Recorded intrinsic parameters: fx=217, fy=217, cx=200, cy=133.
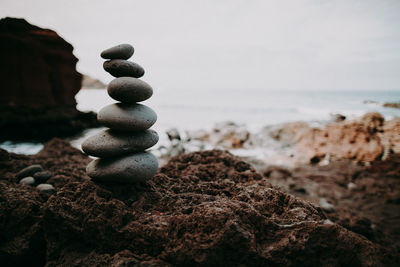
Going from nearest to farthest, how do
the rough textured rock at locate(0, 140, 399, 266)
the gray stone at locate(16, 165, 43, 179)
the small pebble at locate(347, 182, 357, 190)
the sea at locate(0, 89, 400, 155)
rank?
the rough textured rock at locate(0, 140, 399, 266) < the gray stone at locate(16, 165, 43, 179) < the small pebble at locate(347, 182, 357, 190) < the sea at locate(0, 89, 400, 155)

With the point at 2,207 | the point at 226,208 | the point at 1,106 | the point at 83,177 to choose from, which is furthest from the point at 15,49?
the point at 226,208

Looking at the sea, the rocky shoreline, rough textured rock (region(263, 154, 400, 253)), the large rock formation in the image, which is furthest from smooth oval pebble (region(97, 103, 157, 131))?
the large rock formation

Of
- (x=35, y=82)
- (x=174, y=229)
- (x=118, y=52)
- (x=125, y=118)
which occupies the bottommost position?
(x=174, y=229)

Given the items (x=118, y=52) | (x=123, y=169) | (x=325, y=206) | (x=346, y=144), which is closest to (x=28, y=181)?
(x=123, y=169)

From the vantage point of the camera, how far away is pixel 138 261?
4.92 ft

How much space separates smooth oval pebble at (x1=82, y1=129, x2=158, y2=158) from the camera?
87.3 inches

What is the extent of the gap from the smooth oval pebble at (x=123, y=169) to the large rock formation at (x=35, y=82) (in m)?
12.4

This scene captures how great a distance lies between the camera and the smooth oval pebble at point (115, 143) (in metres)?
2.22

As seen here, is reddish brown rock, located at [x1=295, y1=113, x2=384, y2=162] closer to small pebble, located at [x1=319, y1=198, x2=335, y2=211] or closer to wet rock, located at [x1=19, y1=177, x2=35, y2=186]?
small pebble, located at [x1=319, y1=198, x2=335, y2=211]

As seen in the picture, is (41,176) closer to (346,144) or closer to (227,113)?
(346,144)

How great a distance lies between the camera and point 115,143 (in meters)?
2.24

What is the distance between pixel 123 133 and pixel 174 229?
123 cm

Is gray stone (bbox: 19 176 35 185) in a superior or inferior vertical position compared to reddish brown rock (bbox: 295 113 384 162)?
superior

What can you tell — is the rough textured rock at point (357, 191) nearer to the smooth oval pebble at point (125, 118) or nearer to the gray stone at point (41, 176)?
the smooth oval pebble at point (125, 118)
